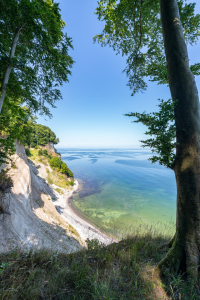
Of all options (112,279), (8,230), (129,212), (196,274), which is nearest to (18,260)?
(112,279)

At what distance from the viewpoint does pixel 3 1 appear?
3.27 metres

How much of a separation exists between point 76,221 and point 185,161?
A: 17.4 metres

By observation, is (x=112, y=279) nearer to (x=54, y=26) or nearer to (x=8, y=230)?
(x=8, y=230)

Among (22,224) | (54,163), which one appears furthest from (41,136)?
(22,224)

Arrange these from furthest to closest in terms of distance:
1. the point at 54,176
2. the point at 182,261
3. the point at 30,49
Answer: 1. the point at 54,176
2. the point at 30,49
3. the point at 182,261

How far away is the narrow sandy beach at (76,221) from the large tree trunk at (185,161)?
653 cm

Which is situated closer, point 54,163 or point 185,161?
point 185,161

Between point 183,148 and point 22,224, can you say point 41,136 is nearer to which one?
point 22,224

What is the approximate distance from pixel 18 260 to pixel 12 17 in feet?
22.8

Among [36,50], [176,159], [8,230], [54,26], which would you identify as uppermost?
[54,26]

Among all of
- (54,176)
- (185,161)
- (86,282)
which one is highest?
(185,161)

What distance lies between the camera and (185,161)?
2.58m

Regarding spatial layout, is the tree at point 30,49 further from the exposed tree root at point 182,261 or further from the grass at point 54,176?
the grass at point 54,176

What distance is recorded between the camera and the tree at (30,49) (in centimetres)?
354
